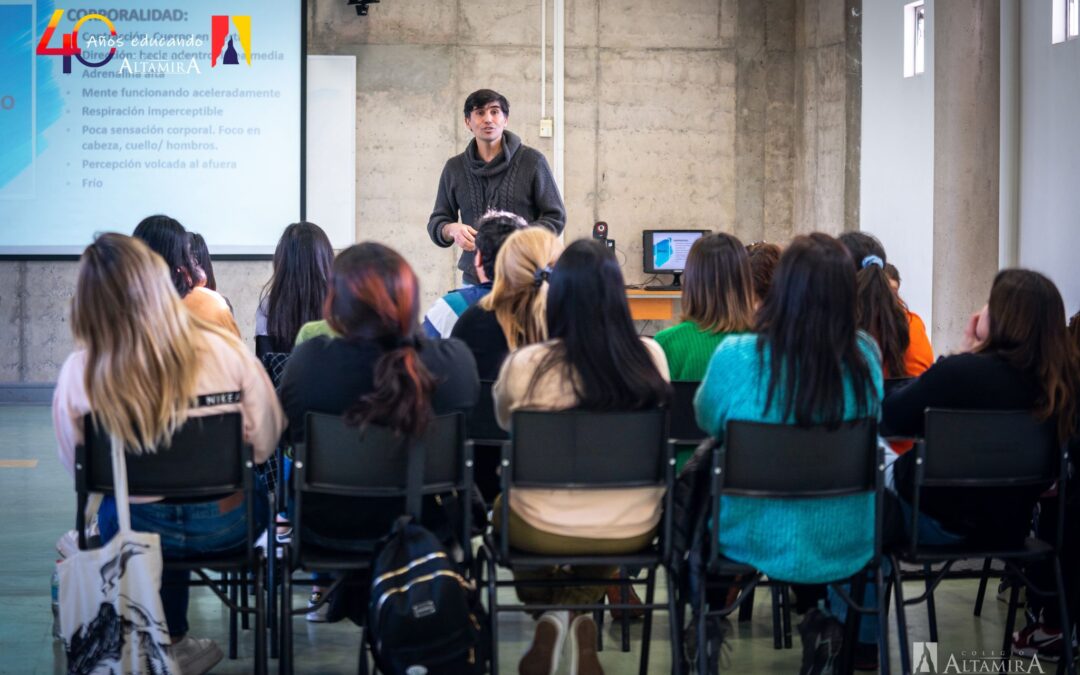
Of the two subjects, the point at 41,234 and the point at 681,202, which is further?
the point at 681,202

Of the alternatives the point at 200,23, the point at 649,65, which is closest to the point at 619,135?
the point at 649,65

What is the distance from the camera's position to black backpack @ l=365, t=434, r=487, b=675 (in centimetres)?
275

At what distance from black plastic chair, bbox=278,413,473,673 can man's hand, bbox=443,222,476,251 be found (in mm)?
2080

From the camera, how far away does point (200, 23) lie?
9.37m

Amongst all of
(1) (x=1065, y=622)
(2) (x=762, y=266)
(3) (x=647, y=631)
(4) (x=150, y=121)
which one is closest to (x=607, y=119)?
(4) (x=150, y=121)

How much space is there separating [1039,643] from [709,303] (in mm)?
1403

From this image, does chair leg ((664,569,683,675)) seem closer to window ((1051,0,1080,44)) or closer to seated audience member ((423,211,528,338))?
seated audience member ((423,211,528,338))

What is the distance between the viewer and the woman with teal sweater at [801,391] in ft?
9.73

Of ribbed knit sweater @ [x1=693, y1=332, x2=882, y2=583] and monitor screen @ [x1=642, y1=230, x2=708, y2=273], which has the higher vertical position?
monitor screen @ [x1=642, y1=230, x2=708, y2=273]

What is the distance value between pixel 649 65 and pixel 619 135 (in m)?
0.61

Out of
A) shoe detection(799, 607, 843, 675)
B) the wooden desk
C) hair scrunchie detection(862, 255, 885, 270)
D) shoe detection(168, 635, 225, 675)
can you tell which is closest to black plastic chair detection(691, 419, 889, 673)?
shoe detection(799, 607, 843, 675)

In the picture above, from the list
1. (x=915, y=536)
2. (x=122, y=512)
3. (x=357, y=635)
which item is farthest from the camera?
(x=357, y=635)

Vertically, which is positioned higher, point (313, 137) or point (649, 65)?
point (649, 65)

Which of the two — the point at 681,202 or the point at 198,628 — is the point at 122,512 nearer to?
the point at 198,628
